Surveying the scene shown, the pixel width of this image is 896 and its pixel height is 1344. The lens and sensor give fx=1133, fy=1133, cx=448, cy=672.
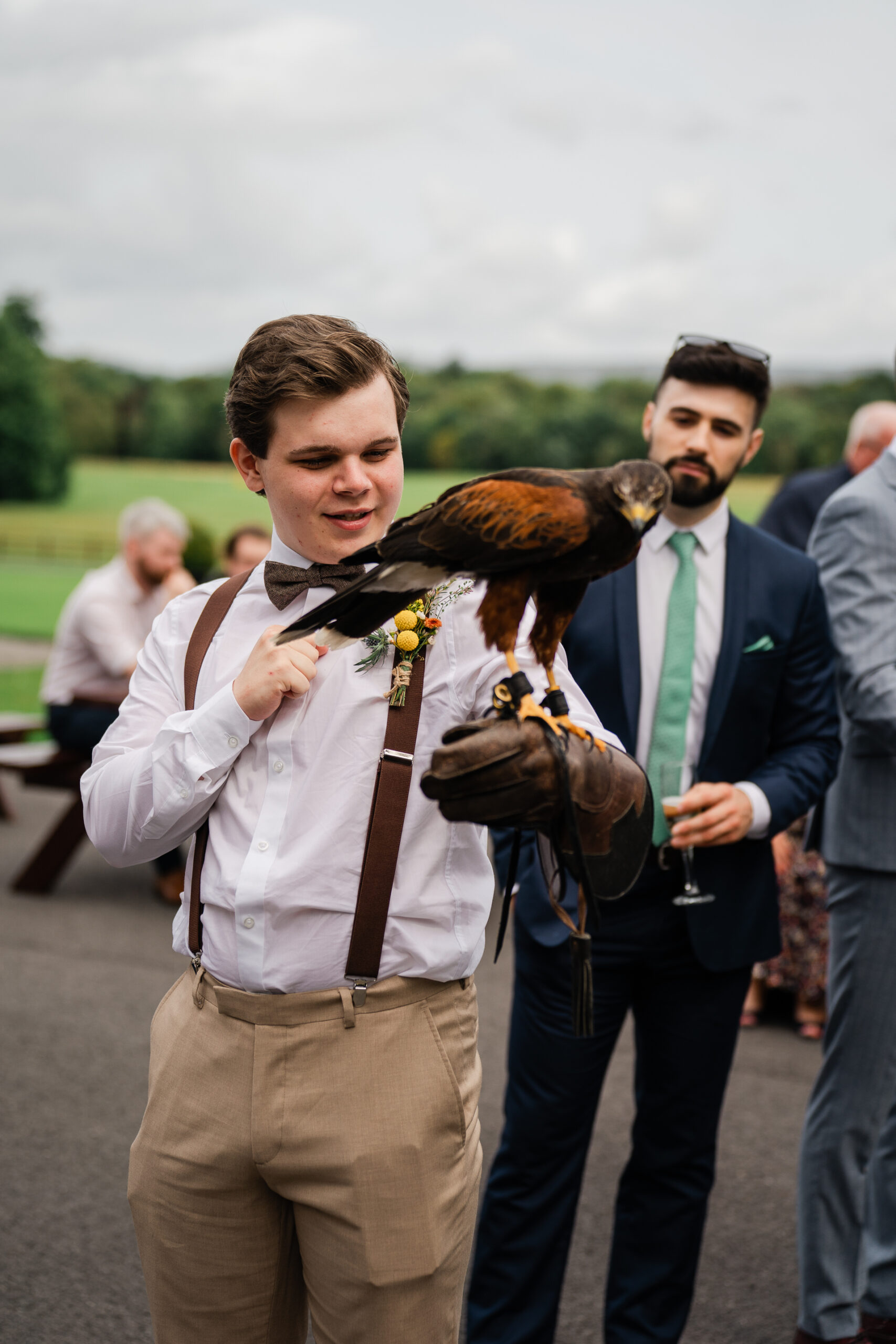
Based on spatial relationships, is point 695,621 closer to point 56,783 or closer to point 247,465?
point 247,465

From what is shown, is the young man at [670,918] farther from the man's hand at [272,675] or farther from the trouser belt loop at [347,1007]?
the man's hand at [272,675]

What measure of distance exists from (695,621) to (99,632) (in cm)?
462

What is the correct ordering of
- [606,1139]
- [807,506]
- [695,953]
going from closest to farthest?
[695,953]
[606,1139]
[807,506]

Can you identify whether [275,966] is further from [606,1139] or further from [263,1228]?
[606,1139]

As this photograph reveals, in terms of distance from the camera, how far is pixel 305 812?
1.61 m

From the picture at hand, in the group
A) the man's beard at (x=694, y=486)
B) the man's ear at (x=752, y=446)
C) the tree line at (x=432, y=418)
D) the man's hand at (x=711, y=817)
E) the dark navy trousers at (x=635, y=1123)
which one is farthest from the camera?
the tree line at (x=432, y=418)

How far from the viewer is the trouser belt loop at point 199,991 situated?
1667 millimetres

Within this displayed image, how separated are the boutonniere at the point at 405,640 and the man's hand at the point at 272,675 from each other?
0.09 meters

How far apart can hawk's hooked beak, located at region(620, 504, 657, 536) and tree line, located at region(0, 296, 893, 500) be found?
254 centimetres

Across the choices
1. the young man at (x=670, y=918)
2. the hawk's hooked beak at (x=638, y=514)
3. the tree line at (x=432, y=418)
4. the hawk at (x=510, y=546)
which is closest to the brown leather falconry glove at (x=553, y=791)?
the hawk at (x=510, y=546)

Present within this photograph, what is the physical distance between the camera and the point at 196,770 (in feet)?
5.10

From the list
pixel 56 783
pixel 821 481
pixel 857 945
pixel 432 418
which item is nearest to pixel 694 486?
pixel 857 945

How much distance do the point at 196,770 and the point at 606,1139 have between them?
3046 mm

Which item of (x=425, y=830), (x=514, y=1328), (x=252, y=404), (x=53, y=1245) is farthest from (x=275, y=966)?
(x=53, y=1245)
